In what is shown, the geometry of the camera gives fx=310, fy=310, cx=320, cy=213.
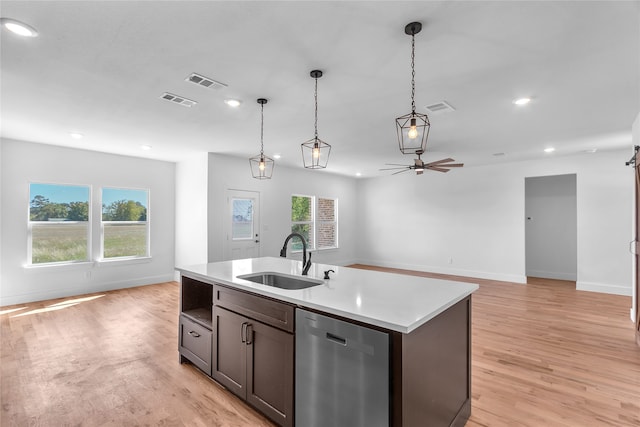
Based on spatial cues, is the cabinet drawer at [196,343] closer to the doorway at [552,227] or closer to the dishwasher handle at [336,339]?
the dishwasher handle at [336,339]

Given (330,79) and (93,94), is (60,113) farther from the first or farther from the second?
(330,79)

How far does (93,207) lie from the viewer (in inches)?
222

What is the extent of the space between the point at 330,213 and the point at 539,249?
5.13 metres

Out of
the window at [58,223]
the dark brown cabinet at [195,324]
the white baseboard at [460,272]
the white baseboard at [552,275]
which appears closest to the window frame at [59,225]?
the window at [58,223]

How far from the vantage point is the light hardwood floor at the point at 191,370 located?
2.19m

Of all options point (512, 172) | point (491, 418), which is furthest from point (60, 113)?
point (512, 172)

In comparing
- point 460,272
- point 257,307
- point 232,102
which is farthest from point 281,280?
point 460,272

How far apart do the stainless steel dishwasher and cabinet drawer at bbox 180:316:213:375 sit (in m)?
1.10

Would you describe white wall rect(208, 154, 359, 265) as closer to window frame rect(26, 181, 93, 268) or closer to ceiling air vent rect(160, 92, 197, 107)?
window frame rect(26, 181, 93, 268)

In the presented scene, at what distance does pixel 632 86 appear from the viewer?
289cm

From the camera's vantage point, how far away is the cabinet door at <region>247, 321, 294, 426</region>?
189 cm

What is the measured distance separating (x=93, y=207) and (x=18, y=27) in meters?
4.40

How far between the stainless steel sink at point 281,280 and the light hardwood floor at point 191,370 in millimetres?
918

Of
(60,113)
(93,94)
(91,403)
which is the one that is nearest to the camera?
(91,403)
